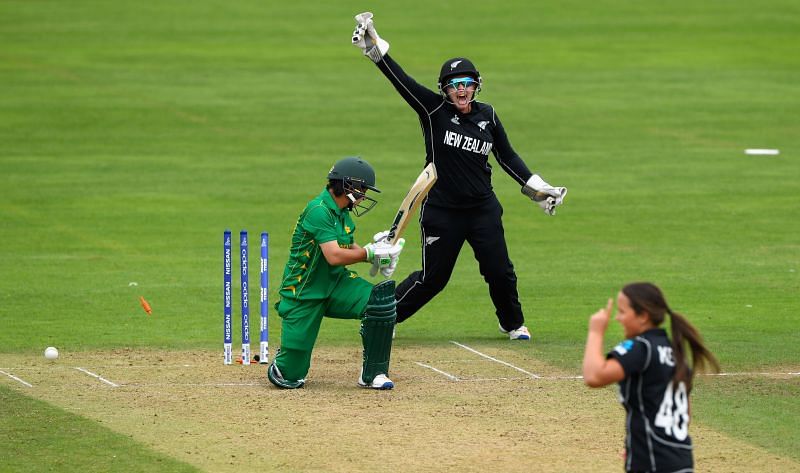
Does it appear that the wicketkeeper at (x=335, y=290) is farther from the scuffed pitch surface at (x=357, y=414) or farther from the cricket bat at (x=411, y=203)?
the scuffed pitch surface at (x=357, y=414)

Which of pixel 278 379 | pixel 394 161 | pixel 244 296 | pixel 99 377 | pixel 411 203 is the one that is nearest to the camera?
pixel 278 379

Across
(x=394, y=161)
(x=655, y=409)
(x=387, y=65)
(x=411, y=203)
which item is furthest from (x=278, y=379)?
(x=394, y=161)

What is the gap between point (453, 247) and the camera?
12656mm

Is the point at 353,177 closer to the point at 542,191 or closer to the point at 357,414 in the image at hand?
the point at 357,414

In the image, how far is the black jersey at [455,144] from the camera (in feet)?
41.0

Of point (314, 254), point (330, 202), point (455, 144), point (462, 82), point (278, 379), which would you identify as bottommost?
point (278, 379)

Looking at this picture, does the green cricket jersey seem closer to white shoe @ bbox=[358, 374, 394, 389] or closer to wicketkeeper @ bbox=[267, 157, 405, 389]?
wicketkeeper @ bbox=[267, 157, 405, 389]

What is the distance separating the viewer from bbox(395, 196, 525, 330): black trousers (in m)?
12.6

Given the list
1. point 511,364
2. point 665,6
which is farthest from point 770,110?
point 511,364

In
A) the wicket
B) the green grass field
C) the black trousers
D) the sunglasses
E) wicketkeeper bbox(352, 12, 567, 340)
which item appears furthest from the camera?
the green grass field

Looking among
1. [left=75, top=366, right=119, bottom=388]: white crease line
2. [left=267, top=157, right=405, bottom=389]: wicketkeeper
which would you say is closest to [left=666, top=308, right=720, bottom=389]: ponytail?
[left=267, top=157, right=405, bottom=389]: wicketkeeper

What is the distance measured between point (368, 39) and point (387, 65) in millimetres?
330

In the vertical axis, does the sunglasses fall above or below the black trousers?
above

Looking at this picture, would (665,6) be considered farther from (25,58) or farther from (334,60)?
(25,58)
